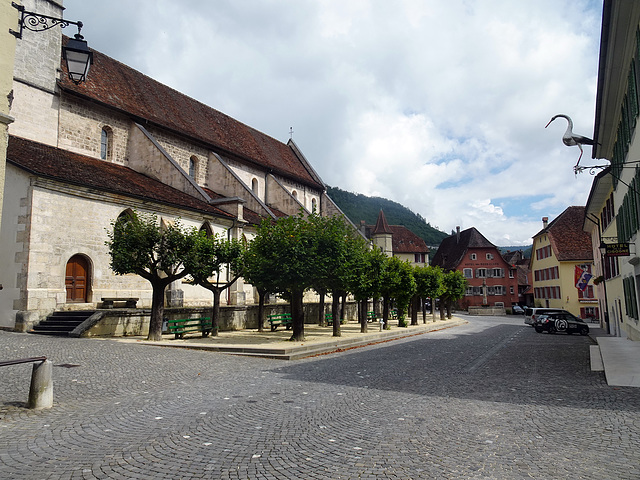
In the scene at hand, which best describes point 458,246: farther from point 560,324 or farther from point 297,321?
point 297,321

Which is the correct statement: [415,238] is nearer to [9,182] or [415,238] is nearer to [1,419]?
[9,182]

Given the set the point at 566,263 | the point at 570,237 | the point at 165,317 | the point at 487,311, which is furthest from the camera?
the point at 487,311

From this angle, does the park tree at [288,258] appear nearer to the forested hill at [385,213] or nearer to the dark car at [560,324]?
the dark car at [560,324]

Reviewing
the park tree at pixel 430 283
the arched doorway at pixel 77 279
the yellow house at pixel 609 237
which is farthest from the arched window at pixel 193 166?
the yellow house at pixel 609 237

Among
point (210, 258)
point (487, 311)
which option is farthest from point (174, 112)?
point (487, 311)

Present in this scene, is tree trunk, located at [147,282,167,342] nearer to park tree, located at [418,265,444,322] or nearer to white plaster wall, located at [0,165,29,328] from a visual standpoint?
white plaster wall, located at [0,165,29,328]

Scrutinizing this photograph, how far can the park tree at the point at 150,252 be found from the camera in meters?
16.2

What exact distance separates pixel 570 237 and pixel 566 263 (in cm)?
325

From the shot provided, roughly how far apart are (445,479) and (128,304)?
1713 cm

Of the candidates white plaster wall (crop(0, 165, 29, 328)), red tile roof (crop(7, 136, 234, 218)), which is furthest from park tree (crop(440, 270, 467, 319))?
white plaster wall (crop(0, 165, 29, 328))

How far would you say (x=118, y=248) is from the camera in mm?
16156

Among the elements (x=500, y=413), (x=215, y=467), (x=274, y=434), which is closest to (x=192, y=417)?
(x=274, y=434)

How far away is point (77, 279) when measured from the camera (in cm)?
1858

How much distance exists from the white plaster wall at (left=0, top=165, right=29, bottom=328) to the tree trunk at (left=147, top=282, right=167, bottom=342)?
462cm
